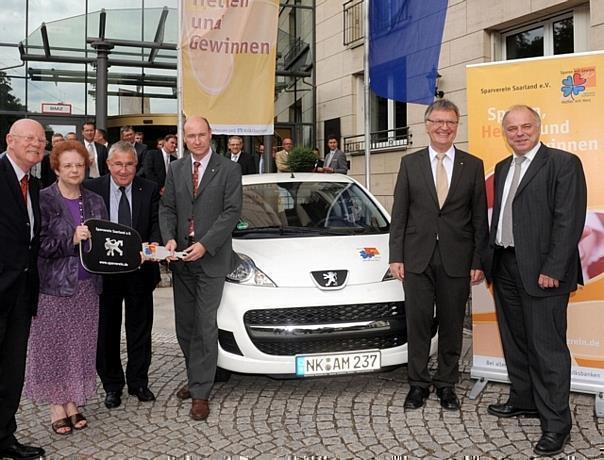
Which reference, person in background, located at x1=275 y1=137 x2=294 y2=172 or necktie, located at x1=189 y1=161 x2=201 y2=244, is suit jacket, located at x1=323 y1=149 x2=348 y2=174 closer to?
person in background, located at x1=275 y1=137 x2=294 y2=172

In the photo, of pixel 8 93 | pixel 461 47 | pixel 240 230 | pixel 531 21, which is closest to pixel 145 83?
pixel 8 93

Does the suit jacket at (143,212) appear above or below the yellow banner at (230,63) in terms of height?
below

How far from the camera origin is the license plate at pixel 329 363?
3768 millimetres

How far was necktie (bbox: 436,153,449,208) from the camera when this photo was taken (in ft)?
12.7

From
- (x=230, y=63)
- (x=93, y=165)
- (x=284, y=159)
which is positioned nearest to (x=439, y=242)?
(x=230, y=63)

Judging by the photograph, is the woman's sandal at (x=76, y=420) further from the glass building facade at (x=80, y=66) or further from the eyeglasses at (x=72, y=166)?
the glass building facade at (x=80, y=66)

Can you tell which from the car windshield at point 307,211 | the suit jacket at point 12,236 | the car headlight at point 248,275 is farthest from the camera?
the car windshield at point 307,211

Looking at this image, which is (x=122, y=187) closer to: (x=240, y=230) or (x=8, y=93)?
→ (x=240, y=230)

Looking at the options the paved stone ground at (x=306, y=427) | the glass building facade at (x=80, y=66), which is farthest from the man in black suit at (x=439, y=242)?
the glass building facade at (x=80, y=66)

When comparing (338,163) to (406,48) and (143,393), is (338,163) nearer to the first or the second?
(406,48)

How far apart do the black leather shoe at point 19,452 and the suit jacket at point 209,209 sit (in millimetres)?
1417

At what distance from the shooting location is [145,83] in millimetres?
14906

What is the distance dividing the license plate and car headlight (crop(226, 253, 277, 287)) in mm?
572

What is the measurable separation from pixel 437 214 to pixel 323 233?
1.20 m
